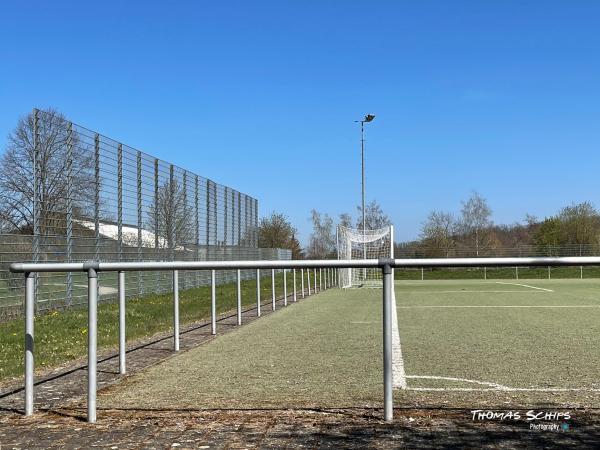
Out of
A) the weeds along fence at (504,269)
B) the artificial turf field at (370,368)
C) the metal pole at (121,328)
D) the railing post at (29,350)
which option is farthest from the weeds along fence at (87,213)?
the weeds along fence at (504,269)

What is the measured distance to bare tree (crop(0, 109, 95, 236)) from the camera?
15.4m

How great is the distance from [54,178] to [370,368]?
1136 centimetres

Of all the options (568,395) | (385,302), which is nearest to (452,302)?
(568,395)

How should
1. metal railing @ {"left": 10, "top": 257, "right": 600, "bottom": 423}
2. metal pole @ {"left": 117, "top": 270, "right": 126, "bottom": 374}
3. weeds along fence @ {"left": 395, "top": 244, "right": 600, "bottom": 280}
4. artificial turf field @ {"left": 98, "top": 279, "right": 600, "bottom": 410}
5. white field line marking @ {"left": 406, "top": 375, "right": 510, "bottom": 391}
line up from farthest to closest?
weeds along fence @ {"left": 395, "top": 244, "right": 600, "bottom": 280}, metal pole @ {"left": 117, "top": 270, "right": 126, "bottom": 374}, white field line marking @ {"left": 406, "top": 375, "right": 510, "bottom": 391}, artificial turf field @ {"left": 98, "top": 279, "right": 600, "bottom": 410}, metal railing @ {"left": 10, "top": 257, "right": 600, "bottom": 423}

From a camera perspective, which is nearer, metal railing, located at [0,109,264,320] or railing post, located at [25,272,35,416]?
railing post, located at [25,272,35,416]

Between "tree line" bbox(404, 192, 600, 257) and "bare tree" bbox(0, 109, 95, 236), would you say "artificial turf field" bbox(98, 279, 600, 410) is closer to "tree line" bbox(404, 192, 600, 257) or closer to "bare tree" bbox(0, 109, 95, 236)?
"bare tree" bbox(0, 109, 95, 236)

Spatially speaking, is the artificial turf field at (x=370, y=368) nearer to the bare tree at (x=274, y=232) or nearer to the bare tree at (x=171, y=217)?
Answer: the bare tree at (x=171, y=217)

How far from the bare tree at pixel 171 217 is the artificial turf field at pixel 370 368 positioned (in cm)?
1115

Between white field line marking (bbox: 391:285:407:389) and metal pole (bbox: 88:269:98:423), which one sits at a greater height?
metal pole (bbox: 88:269:98:423)

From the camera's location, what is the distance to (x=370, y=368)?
7.12m

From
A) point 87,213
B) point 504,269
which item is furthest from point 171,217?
point 504,269

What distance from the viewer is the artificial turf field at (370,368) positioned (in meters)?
5.49

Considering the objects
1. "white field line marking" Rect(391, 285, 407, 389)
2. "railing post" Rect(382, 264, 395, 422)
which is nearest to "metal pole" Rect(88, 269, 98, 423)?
"railing post" Rect(382, 264, 395, 422)

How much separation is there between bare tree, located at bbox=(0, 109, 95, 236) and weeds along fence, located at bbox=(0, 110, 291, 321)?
0.08 ft
